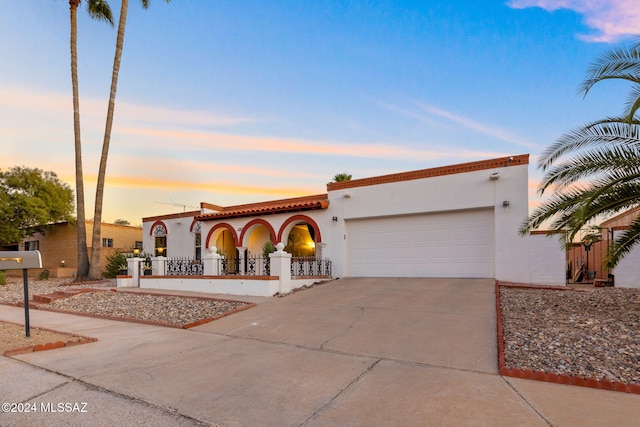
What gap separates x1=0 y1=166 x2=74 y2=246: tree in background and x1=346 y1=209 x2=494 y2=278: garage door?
23.2 m

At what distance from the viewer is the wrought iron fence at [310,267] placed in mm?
14266

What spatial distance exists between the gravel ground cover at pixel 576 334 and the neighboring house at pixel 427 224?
9.46 ft

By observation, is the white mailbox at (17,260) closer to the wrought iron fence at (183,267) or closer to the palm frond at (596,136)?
the wrought iron fence at (183,267)

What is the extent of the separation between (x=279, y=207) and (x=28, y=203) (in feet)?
66.1

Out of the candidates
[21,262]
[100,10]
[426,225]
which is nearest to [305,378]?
[21,262]

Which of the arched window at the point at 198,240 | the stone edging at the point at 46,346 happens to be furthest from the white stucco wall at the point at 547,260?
the arched window at the point at 198,240

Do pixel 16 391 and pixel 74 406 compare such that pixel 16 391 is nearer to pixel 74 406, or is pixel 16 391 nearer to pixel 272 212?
pixel 74 406

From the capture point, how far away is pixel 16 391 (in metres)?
4.40

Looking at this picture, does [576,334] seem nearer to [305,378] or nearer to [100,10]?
[305,378]

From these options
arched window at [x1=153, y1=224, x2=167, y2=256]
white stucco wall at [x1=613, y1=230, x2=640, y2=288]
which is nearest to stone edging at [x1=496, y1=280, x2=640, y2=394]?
white stucco wall at [x1=613, y1=230, x2=640, y2=288]

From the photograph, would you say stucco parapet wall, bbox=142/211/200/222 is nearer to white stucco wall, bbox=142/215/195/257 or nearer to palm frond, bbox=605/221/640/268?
white stucco wall, bbox=142/215/195/257

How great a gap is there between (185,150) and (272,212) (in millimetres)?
5906

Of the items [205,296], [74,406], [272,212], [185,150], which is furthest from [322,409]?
[185,150]

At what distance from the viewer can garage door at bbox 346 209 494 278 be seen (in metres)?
12.5
